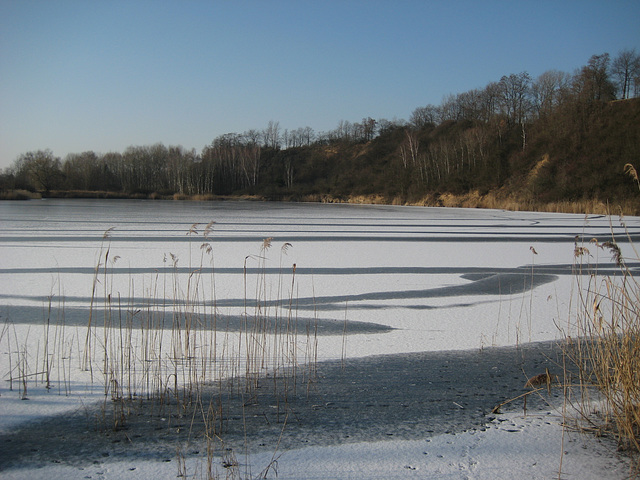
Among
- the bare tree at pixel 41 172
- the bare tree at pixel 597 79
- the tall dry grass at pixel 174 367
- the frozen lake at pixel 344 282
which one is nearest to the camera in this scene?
the tall dry grass at pixel 174 367

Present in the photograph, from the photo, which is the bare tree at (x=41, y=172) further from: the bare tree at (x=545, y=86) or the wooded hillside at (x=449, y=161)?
the bare tree at (x=545, y=86)

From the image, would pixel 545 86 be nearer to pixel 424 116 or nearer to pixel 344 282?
pixel 424 116

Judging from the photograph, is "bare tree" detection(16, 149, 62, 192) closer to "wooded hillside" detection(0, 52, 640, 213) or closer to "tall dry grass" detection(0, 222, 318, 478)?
"wooded hillside" detection(0, 52, 640, 213)

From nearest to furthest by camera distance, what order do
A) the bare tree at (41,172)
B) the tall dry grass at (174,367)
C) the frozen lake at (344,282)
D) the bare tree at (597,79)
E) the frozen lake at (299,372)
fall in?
the frozen lake at (299,372)
the tall dry grass at (174,367)
the frozen lake at (344,282)
the bare tree at (597,79)
the bare tree at (41,172)

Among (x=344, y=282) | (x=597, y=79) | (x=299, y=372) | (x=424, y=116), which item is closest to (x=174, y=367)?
(x=299, y=372)

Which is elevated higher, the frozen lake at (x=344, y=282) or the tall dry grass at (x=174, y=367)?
the frozen lake at (x=344, y=282)

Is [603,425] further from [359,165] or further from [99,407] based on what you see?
[359,165]

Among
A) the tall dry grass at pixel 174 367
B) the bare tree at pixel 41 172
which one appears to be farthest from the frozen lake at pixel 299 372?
the bare tree at pixel 41 172

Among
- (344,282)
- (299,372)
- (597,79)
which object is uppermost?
(597,79)

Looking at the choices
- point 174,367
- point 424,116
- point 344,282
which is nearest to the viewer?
point 174,367

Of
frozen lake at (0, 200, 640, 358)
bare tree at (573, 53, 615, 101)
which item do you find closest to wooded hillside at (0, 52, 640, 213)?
bare tree at (573, 53, 615, 101)

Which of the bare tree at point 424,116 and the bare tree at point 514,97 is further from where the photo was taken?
the bare tree at point 424,116

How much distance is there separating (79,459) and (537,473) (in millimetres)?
2241

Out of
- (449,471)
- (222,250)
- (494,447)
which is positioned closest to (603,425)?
(494,447)
